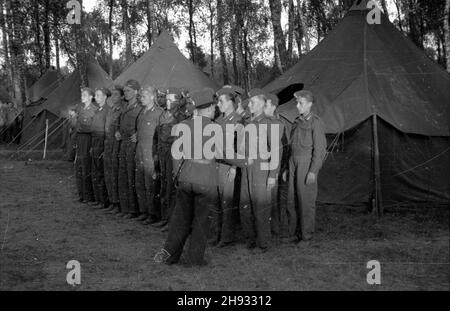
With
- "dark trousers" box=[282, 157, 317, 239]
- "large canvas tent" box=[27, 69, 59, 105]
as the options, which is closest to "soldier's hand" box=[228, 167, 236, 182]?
"dark trousers" box=[282, 157, 317, 239]

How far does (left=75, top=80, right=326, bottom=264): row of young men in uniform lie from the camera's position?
494 cm

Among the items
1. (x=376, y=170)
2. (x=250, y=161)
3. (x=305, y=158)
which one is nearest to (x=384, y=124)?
(x=376, y=170)

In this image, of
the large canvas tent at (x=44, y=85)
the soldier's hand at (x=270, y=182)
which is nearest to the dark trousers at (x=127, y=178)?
the soldier's hand at (x=270, y=182)

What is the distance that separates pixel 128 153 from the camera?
291 inches

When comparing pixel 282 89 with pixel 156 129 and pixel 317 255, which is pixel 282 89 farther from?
pixel 317 255

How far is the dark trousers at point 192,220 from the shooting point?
16.0 ft

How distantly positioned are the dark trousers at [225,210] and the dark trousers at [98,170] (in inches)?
111

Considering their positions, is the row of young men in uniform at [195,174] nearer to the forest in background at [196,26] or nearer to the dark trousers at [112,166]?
the dark trousers at [112,166]

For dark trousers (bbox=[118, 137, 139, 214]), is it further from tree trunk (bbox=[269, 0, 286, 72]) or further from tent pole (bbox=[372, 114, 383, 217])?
tree trunk (bbox=[269, 0, 286, 72])

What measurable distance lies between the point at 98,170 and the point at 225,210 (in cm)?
308
